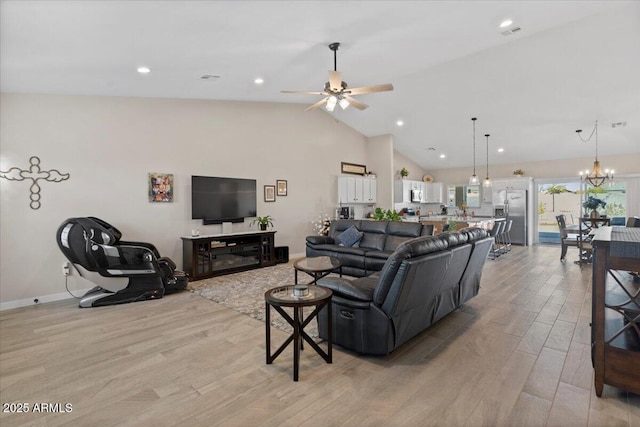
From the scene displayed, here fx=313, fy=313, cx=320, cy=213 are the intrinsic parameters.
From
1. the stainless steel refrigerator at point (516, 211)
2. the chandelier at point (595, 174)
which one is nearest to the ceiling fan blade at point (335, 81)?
the chandelier at point (595, 174)

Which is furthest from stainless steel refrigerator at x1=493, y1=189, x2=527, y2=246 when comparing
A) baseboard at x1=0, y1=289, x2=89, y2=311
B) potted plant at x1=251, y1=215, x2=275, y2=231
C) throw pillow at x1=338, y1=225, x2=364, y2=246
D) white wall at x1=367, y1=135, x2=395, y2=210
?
baseboard at x1=0, y1=289, x2=89, y2=311

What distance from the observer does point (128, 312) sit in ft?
12.8

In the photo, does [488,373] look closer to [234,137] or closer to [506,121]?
[234,137]

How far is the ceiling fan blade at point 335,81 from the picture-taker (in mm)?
3871

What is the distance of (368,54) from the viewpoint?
452 centimetres

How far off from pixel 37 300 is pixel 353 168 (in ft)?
23.2

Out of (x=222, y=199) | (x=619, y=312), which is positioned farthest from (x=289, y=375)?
(x=222, y=199)

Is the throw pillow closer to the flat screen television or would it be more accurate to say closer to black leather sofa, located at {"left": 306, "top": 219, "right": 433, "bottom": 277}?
black leather sofa, located at {"left": 306, "top": 219, "right": 433, "bottom": 277}

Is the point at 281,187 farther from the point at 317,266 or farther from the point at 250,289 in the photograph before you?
the point at 317,266

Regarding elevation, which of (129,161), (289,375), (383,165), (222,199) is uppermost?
(383,165)

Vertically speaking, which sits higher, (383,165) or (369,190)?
(383,165)

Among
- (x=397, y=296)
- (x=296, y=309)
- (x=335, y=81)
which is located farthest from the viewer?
(x=335, y=81)

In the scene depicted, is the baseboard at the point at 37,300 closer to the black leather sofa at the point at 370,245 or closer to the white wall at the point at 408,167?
the black leather sofa at the point at 370,245

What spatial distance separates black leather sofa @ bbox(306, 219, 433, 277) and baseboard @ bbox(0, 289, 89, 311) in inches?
150
